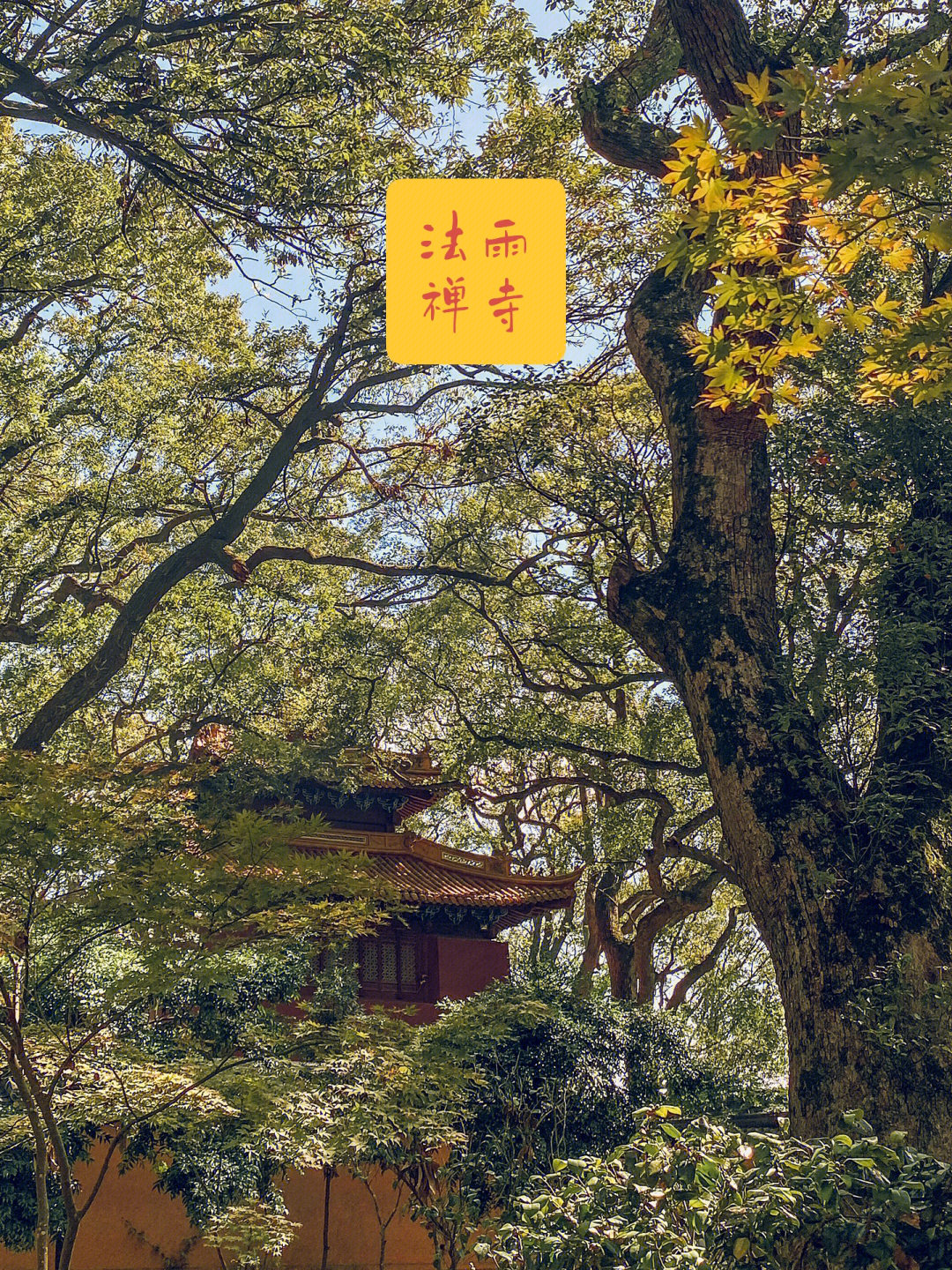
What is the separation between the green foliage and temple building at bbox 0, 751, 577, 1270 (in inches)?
351

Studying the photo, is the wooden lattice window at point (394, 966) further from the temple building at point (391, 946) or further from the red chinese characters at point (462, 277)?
the red chinese characters at point (462, 277)

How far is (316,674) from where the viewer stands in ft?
39.2

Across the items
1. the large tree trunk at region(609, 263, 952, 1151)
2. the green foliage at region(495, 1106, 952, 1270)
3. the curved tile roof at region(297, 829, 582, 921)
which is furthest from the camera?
the curved tile roof at region(297, 829, 582, 921)

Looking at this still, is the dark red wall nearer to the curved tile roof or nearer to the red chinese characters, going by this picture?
the curved tile roof

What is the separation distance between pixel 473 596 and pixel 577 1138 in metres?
Answer: 5.04

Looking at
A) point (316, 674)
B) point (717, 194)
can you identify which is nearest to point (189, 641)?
point (316, 674)

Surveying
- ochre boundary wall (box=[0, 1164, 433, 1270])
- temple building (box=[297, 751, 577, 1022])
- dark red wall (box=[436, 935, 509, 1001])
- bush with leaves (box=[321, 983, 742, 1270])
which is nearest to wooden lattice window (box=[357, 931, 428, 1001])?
temple building (box=[297, 751, 577, 1022])

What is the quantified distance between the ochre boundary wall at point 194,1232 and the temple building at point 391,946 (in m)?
0.01

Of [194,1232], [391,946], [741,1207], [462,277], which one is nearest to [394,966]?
[391,946]

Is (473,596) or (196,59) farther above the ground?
(196,59)

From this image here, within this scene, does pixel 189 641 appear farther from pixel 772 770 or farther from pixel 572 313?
pixel 772 770

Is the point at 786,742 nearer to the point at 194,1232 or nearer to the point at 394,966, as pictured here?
the point at 194,1232

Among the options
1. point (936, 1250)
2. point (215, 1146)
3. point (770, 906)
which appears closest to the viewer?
point (936, 1250)

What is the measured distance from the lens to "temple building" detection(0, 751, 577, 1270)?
11008 mm
